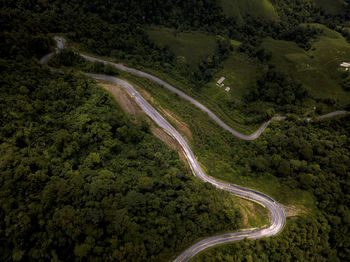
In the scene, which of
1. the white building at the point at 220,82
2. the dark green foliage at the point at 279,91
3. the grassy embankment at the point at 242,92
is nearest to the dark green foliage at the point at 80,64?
the grassy embankment at the point at 242,92

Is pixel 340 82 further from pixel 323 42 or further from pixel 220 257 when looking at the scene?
pixel 220 257

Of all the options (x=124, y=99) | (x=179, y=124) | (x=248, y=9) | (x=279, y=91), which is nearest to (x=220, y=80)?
(x=279, y=91)

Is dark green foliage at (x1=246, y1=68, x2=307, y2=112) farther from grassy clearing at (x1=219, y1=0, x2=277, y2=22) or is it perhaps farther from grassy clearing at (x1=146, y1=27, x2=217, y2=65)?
grassy clearing at (x1=219, y1=0, x2=277, y2=22)

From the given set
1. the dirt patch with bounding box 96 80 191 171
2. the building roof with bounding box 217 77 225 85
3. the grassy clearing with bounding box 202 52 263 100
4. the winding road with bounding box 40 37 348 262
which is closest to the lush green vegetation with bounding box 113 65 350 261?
the winding road with bounding box 40 37 348 262

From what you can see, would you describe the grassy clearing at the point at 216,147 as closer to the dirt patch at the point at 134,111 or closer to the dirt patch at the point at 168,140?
the dirt patch at the point at 168,140

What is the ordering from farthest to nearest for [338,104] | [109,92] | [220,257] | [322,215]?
[338,104], [109,92], [322,215], [220,257]

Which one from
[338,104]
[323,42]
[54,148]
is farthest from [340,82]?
[54,148]

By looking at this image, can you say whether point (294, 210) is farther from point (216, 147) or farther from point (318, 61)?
point (318, 61)
